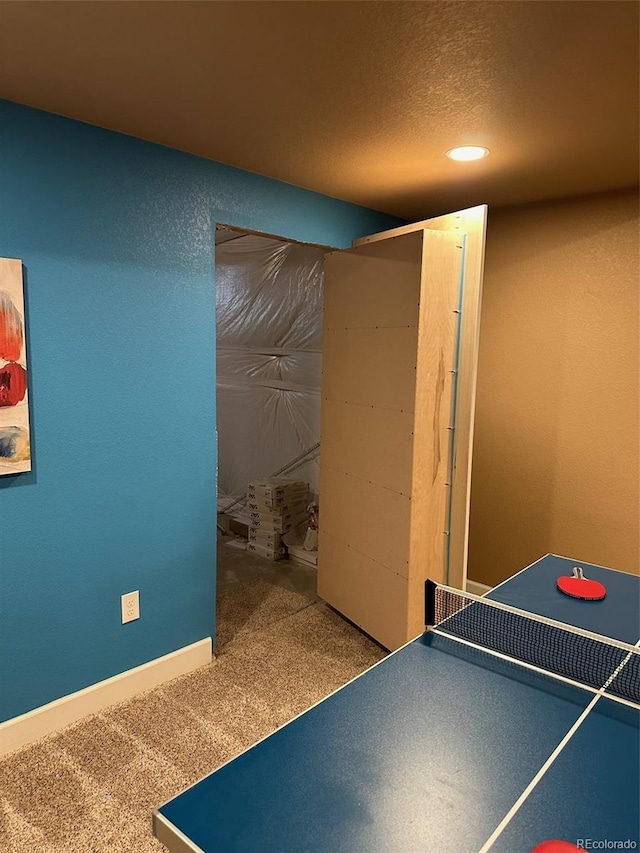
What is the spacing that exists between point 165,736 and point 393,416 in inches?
64.1

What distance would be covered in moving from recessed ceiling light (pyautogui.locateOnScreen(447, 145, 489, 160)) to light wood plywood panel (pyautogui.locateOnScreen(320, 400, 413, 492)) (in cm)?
107

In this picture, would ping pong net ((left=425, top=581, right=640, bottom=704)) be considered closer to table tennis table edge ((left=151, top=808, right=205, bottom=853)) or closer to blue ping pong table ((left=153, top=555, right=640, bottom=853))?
blue ping pong table ((left=153, top=555, right=640, bottom=853))

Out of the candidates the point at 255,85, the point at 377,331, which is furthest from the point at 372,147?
the point at 377,331

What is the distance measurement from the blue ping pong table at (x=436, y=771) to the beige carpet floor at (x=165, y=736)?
986mm

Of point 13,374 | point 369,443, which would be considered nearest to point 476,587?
point 369,443

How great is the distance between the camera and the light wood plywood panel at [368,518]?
2.63 m

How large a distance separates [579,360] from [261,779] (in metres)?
2.60

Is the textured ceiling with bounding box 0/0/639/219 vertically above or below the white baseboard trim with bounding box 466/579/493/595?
above

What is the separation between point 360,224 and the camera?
3.19 m

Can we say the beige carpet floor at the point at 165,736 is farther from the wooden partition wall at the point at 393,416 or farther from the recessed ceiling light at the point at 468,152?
the recessed ceiling light at the point at 468,152

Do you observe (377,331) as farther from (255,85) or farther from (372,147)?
(255,85)

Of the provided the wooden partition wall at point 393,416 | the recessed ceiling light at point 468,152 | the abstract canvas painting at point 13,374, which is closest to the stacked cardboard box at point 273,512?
the wooden partition wall at point 393,416

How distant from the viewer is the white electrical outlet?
7.87 feet

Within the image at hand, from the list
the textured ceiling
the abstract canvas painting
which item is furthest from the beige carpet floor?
the textured ceiling
